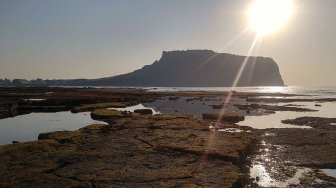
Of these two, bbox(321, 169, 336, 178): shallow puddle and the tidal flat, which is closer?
the tidal flat

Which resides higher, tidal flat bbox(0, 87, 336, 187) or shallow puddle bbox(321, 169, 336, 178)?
tidal flat bbox(0, 87, 336, 187)

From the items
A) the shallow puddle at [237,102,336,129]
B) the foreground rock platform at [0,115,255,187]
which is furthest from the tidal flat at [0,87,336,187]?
the shallow puddle at [237,102,336,129]

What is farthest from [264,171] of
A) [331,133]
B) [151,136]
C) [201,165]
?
[331,133]

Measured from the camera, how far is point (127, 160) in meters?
19.9

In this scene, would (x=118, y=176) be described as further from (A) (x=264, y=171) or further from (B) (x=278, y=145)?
(B) (x=278, y=145)

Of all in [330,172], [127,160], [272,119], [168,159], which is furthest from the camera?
[272,119]

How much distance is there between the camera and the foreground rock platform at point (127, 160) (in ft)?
53.0

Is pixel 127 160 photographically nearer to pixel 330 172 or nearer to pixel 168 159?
pixel 168 159

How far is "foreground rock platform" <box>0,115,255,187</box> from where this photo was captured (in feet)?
53.0

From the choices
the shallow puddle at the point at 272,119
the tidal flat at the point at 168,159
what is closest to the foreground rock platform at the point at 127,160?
the tidal flat at the point at 168,159

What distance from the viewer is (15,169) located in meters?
17.9

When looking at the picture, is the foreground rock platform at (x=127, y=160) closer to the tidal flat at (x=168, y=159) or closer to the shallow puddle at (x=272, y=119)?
the tidal flat at (x=168, y=159)

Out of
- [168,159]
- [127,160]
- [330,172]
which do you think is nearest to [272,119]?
[330,172]

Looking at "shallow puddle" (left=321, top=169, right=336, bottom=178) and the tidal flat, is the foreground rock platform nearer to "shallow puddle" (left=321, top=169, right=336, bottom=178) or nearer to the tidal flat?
the tidal flat
